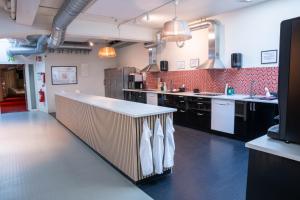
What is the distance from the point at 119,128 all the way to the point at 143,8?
2.87 meters

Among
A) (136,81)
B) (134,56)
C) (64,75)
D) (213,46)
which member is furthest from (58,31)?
(64,75)

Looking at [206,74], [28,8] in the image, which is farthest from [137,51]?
[28,8]

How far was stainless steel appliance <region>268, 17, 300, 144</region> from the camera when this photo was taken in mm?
1158

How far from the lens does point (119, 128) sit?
2.89m

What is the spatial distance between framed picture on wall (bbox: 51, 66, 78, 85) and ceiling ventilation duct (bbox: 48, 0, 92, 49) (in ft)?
11.7

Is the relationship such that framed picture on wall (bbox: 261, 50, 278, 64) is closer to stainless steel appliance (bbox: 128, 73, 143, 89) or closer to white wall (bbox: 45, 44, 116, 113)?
stainless steel appliance (bbox: 128, 73, 143, 89)

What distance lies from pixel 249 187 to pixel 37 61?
9118mm

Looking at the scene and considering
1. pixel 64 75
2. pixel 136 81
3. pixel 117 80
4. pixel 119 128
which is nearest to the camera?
pixel 119 128

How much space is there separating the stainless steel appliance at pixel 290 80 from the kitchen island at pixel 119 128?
157 cm

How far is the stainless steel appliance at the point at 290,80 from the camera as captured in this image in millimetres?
1158

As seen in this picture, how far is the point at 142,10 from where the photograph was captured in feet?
15.5

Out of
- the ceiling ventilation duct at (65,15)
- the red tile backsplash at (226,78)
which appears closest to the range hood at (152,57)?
the red tile backsplash at (226,78)

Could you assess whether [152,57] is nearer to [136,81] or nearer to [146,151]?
[136,81]

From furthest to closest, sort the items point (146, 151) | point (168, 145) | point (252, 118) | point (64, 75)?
A: 1. point (64, 75)
2. point (252, 118)
3. point (168, 145)
4. point (146, 151)
